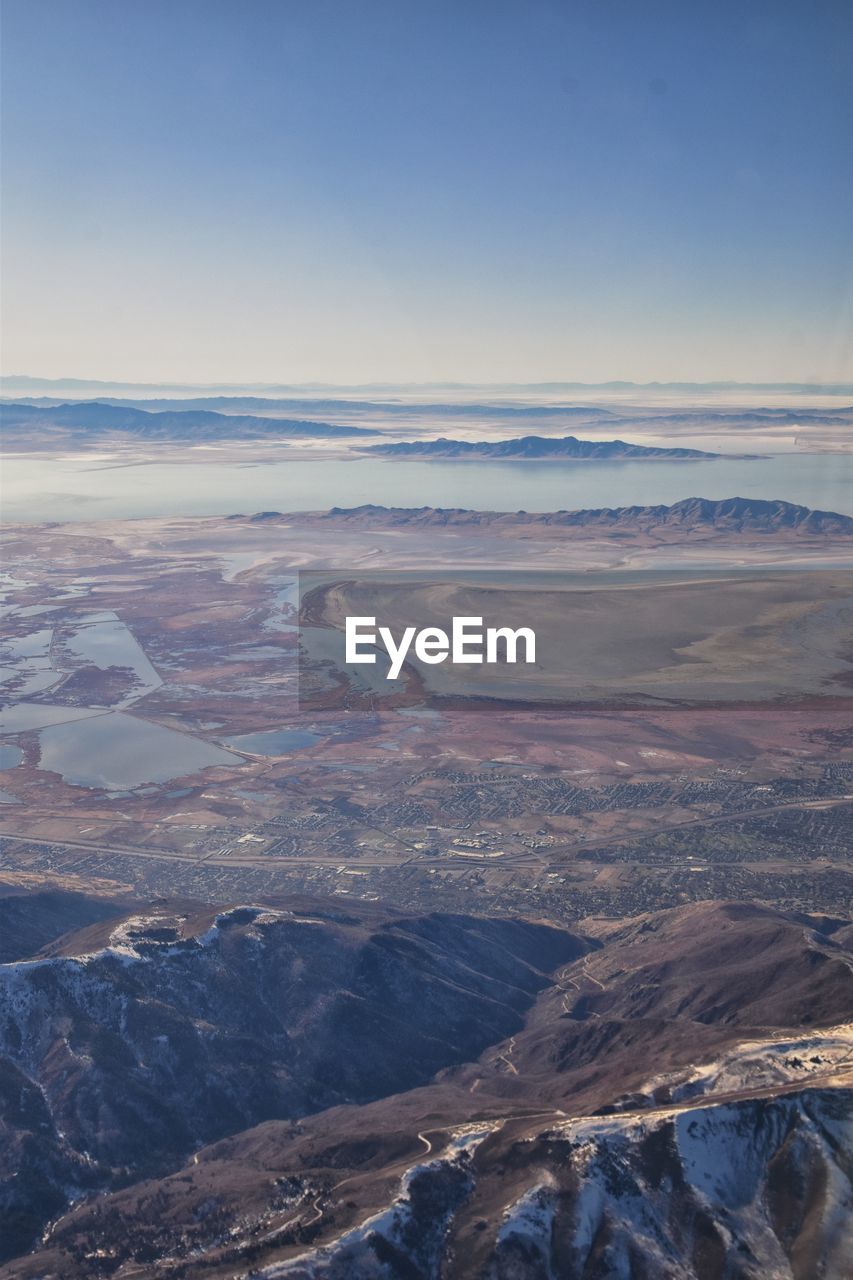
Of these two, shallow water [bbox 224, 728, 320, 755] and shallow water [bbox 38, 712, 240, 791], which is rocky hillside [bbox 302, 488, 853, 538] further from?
shallow water [bbox 38, 712, 240, 791]

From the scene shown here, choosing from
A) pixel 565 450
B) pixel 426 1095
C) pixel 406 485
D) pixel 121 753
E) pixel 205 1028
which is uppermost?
pixel 565 450

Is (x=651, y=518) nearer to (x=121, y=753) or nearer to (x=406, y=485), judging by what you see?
(x=406, y=485)

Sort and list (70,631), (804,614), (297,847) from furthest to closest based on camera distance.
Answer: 1. (70,631)
2. (804,614)
3. (297,847)

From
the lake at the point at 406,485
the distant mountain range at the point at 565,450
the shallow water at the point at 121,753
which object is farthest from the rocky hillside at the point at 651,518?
the shallow water at the point at 121,753

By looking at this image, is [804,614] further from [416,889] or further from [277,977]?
[277,977]

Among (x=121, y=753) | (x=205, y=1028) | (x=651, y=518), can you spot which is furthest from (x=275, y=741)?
(x=651, y=518)

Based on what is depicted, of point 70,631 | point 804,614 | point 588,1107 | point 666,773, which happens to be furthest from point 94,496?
point 588,1107
